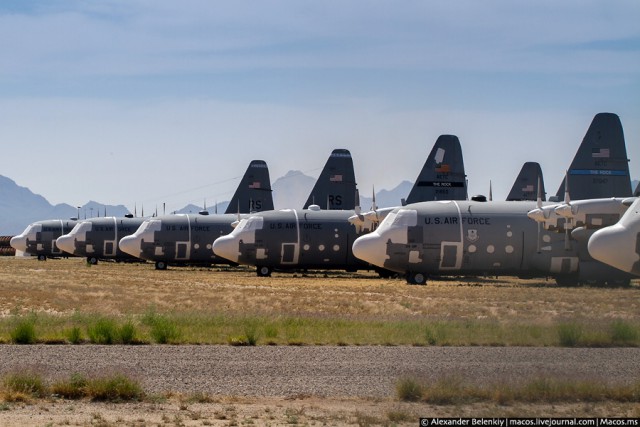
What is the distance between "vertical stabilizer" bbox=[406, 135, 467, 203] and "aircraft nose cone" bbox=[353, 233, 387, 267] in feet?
34.4

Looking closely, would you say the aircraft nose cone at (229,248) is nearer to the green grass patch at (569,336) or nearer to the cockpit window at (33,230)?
the green grass patch at (569,336)

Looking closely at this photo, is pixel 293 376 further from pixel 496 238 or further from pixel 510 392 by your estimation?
pixel 496 238

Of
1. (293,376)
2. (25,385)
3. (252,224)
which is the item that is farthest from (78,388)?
(252,224)

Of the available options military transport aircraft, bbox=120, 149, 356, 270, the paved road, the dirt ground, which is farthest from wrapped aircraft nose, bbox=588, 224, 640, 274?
military transport aircraft, bbox=120, 149, 356, 270

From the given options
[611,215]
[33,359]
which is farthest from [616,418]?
[611,215]

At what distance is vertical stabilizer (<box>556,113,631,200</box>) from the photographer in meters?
51.8

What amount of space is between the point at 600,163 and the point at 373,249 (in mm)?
12965

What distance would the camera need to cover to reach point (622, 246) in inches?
939

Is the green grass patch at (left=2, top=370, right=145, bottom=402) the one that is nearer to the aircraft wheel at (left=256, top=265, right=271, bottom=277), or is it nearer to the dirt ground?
the dirt ground

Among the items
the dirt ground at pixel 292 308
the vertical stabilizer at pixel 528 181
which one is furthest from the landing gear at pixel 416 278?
the vertical stabilizer at pixel 528 181

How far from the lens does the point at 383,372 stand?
62.8 feet

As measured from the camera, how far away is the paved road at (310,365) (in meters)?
17.6

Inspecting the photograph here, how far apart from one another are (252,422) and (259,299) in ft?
79.8

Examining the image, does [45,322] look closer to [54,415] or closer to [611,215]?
[54,415]
